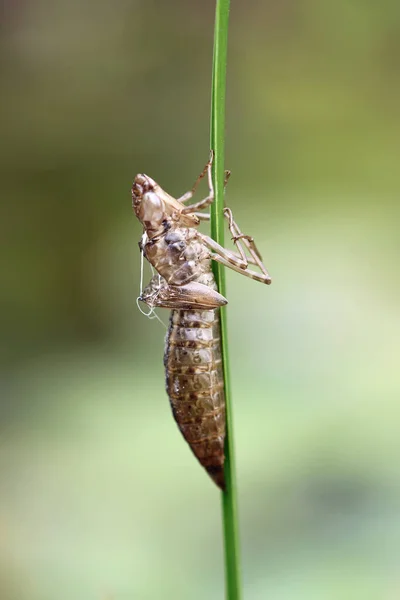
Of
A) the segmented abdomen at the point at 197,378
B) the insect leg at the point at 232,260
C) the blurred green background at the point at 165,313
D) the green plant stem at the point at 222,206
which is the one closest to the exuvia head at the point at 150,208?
the insect leg at the point at 232,260

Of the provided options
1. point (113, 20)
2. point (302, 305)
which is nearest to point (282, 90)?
point (113, 20)

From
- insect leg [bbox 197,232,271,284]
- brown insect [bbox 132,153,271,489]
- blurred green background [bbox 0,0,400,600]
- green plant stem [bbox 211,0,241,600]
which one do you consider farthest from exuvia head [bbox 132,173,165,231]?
blurred green background [bbox 0,0,400,600]

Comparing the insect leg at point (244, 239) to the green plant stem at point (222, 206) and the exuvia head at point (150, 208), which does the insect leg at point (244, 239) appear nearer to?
the exuvia head at point (150, 208)

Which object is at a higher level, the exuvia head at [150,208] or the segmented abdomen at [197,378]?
the exuvia head at [150,208]

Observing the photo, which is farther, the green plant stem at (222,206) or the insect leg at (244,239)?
the insect leg at (244,239)

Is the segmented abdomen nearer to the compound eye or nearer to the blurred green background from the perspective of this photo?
the compound eye

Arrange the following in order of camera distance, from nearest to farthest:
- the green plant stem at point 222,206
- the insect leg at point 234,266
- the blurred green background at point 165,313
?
1. the green plant stem at point 222,206
2. the insect leg at point 234,266
3. the blurred green background at point 165,313

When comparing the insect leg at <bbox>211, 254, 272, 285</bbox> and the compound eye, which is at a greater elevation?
the compound eye

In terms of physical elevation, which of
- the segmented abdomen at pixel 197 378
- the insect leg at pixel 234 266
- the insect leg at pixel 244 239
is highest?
the insect leg at pixel 244 239

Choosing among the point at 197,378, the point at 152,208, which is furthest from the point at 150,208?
the point at 197,378
